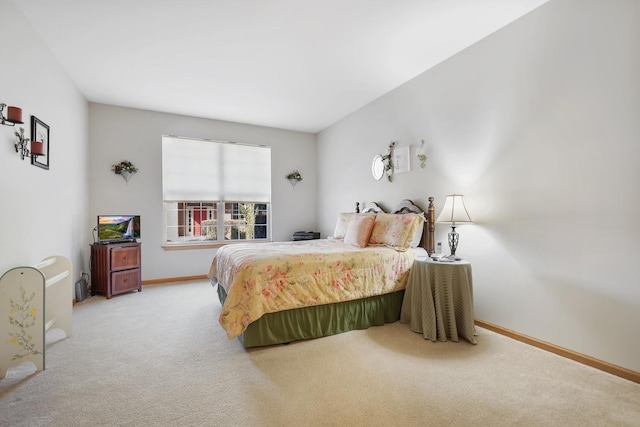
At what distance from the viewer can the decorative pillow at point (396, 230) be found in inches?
123

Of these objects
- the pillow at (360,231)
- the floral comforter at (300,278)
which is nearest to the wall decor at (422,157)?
the pillow at (360,231)

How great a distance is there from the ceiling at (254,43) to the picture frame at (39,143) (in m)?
0.84

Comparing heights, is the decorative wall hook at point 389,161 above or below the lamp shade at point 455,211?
above

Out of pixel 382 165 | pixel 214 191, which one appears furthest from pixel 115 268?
pixel 382 165

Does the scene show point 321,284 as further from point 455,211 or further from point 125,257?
point 125,257

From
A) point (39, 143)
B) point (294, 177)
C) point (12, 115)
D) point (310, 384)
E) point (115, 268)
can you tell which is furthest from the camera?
point (294, 177)

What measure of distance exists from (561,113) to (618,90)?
337 millimetres

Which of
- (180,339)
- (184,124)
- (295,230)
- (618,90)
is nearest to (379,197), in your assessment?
(295,230)

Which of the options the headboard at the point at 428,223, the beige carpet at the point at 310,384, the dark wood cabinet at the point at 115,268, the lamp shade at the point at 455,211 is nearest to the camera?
the beige carpet at the point at 310,384

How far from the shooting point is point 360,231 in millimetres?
3381

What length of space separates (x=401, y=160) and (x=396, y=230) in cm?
109

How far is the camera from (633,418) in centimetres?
157

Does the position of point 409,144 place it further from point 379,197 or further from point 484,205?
point 484,205

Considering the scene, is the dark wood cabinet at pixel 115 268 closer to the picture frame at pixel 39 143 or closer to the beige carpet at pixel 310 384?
the beige carpet at pixel 310 384
